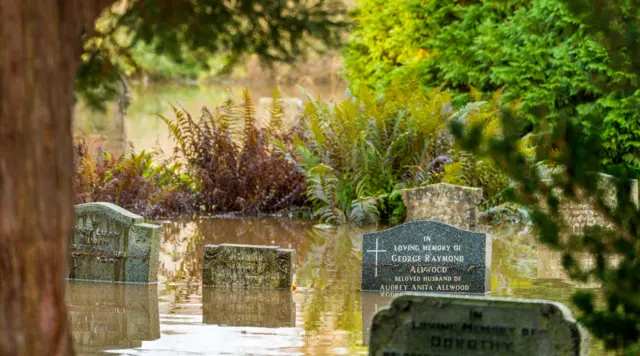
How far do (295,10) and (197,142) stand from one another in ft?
39.4

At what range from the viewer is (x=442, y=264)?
11414mm

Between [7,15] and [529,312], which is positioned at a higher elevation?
[7,15]

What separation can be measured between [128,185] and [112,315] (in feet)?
21.2

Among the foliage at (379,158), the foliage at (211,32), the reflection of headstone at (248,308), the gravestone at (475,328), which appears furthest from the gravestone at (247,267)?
the foliage at (211,32)

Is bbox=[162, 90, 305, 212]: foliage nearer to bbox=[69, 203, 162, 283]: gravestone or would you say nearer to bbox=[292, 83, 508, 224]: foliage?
bbox=[292, 83, 508, 224]: foliage

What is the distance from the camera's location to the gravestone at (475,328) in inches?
259

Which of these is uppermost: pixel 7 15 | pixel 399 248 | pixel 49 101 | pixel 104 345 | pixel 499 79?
pixel 499 79

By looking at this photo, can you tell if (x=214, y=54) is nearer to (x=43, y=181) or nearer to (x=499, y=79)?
(x=43, y=181)

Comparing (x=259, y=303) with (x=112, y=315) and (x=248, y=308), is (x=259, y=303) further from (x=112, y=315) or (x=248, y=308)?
(x=112, y=315)

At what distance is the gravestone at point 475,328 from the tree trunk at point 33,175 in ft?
8.12

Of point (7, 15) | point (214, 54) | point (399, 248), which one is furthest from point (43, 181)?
point (399, 248)

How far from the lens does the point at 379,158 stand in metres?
16.8

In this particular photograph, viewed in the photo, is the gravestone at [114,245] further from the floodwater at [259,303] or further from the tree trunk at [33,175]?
the tree trunk at [33,175]

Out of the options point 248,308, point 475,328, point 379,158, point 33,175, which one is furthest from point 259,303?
point 33,175
